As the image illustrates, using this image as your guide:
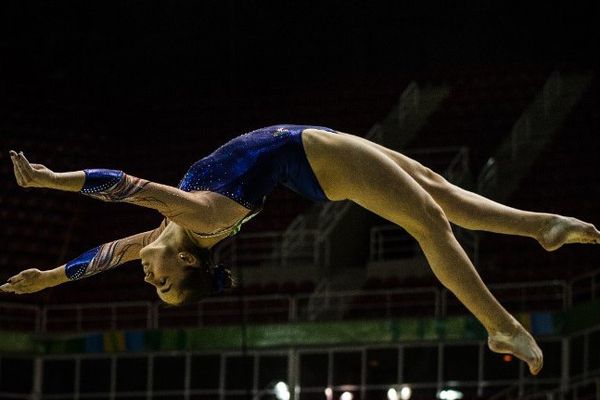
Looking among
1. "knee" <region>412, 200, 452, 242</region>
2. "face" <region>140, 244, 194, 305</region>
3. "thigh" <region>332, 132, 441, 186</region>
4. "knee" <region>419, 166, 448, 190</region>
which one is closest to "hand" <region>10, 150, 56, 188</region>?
"face" <region>140, 244, 194, 305</region>

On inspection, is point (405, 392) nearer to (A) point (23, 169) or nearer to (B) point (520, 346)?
(B) point (520, 346)

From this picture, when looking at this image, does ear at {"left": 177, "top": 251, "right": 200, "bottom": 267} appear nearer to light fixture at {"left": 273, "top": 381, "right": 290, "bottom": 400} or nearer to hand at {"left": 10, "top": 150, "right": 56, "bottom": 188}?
hand at {"left": 10, "top": 150, "right": 56, "bottom": 188}

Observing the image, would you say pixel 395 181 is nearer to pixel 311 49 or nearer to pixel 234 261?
pixel 234 261

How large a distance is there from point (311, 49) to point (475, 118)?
8.44 feet

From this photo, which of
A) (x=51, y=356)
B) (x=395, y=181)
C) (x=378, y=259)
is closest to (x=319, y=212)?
(x=378, y=259)

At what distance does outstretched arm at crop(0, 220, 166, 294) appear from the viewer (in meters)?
6.00

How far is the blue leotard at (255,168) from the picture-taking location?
574cm

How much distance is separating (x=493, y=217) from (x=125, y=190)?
1561 millimetres

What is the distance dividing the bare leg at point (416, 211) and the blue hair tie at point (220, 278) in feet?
1.90

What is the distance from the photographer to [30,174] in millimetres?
5164

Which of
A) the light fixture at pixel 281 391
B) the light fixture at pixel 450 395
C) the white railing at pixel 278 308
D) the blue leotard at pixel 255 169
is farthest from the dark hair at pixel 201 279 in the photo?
the white railing at pixel 278 308

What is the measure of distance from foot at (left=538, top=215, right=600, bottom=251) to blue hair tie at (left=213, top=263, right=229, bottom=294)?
1356 millimetres

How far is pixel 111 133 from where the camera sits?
18781 millimetres

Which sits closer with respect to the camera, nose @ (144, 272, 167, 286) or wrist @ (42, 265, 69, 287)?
nose @ (144, 272, 167, 286)
